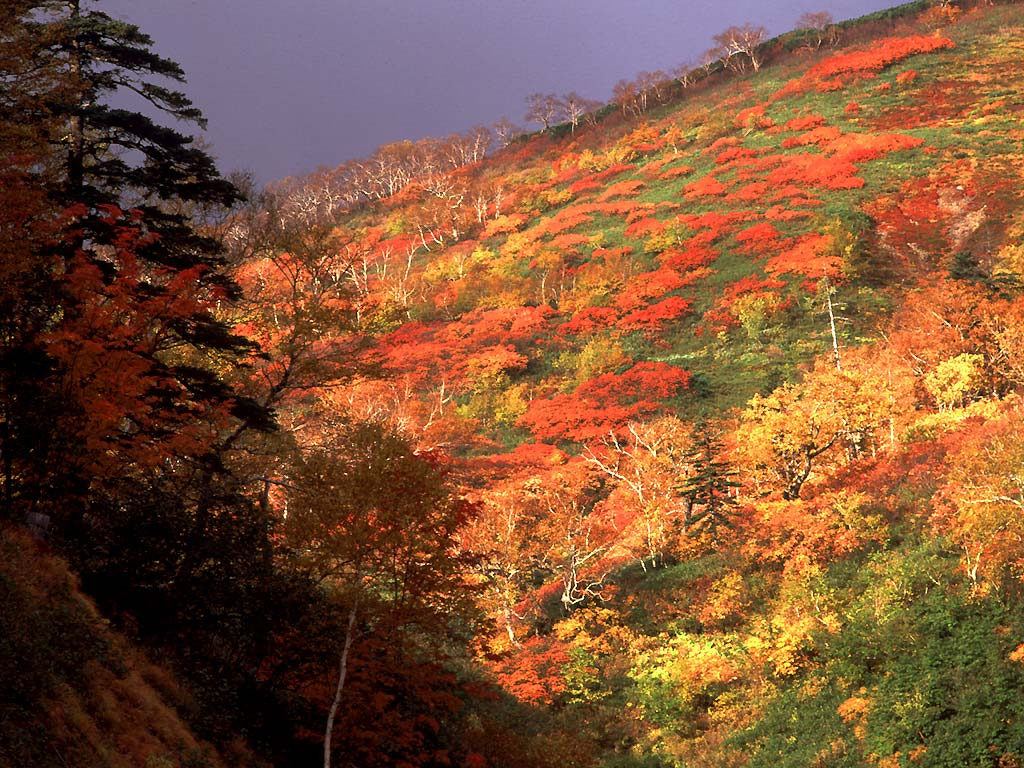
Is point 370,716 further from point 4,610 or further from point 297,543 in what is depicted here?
point 4,610

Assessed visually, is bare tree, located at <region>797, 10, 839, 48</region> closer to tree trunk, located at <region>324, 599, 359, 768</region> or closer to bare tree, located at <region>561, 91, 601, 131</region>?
bare tree, located at <region>561, 91, 601, 131</region>

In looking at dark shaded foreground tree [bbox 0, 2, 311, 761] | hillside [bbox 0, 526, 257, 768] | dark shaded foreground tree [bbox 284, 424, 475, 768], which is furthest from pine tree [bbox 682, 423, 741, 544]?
hillside [bbox 0, 526, 257, 768]

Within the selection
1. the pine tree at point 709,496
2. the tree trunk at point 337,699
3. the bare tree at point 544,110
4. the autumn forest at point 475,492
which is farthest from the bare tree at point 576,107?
the tree trunk at point 337,699

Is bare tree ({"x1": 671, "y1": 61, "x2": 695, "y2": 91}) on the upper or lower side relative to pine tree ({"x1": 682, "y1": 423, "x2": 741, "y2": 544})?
upper

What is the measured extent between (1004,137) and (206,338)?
197 ft

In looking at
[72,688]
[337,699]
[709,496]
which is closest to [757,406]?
[709,496]

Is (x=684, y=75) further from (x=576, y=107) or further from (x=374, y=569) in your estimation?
(x=374, y=569)

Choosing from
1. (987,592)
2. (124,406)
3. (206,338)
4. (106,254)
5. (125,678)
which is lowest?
(987,592)

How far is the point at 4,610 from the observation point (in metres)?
9.45

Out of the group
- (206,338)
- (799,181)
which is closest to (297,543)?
(206,338)

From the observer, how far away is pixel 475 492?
35500 millimetres

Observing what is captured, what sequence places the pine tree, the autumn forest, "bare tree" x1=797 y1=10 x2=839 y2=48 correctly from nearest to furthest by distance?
the autumn forest, the pine tree, "bare tree" x1=797 y1=10 x2=839 y2=48

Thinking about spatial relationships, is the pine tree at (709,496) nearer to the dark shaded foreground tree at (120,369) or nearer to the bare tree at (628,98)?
the dark shaded foreground tree at (120,369)

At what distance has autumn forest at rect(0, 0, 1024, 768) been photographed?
12953 millimetres
